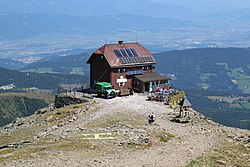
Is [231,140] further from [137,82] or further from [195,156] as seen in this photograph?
[137,82]

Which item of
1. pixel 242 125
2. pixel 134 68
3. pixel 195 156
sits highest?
pixel 134 68

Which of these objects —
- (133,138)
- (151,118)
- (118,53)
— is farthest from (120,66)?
(133,138)

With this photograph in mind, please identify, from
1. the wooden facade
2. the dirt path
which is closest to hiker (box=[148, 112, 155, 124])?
the dirt path

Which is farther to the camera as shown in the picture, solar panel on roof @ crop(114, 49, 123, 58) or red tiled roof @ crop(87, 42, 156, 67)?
solar panel on roof @ crop(114, 49, 123, 58)

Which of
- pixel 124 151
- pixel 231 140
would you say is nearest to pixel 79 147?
pixel 124 151

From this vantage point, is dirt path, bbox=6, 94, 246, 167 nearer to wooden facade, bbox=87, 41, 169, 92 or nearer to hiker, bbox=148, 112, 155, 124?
hiker, bbox=148, 112, 155, 124

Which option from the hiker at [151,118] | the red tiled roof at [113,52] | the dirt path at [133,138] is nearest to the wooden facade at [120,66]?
the red tiled roof at [113,52]

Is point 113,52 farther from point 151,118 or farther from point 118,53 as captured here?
point 151,118

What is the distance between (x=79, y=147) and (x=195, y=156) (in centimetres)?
1059

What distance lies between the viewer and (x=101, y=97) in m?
73.2

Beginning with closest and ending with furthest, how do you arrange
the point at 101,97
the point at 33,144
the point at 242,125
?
the point at 33,144
the point at 101,97
the point at 242,125

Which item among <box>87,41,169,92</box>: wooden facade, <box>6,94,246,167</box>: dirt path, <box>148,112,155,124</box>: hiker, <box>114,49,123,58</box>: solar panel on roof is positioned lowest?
<box>6,94,246,167</box>: dirt path

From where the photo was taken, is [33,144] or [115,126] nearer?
[33,144]

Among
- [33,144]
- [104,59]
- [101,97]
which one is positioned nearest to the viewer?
[33,144]
